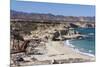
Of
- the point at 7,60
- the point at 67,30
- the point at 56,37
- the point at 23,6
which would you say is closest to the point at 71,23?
the point at 67,30

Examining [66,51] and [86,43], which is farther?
[86,43]

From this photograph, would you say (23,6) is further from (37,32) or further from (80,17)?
(80,17)

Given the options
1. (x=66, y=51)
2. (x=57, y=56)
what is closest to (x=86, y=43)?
(x=66, y=51)

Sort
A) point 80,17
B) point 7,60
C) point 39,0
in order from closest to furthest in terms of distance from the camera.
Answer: point 7,60 < point 39,0 < point 80,17

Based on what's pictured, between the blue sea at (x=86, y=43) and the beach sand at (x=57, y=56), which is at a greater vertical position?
the blue sea at (x=86, y=43)

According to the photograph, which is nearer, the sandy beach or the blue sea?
the sandy beach

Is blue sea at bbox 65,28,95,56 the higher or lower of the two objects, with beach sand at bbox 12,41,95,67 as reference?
higher

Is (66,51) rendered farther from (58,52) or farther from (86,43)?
(86,43)

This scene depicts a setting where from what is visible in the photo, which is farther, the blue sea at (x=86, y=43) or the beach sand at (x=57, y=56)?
the blue sea at (x=86, y=43)
